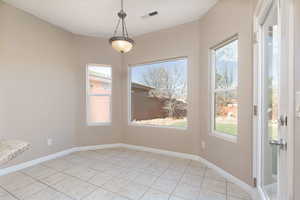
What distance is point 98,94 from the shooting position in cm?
377

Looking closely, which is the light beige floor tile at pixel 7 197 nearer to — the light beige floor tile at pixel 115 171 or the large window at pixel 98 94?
the light beige floor tile at pixel 115 171

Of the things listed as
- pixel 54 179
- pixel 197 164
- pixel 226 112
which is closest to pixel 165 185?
pixel 197 164

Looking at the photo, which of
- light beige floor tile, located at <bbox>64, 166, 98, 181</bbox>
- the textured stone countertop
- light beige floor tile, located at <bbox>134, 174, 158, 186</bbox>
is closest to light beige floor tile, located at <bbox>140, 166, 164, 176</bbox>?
light beige floor tile, located at <bbox>134, 174, 158, 186</bbox>

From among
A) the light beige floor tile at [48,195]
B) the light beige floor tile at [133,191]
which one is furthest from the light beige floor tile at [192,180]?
the light beige floor tile at [48,195]

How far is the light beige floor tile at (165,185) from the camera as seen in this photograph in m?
2.02

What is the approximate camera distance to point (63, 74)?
10.9ft

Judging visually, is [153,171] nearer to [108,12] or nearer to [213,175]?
[213,175]

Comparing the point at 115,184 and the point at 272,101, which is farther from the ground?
the point at 272,101

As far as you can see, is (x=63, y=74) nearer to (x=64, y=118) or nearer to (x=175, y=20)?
(x=64, y=118)

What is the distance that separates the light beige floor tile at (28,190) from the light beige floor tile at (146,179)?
1.31 meters

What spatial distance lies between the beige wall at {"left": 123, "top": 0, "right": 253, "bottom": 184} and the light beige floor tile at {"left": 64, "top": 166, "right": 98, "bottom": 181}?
4.44 ft

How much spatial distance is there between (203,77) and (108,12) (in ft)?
6.96

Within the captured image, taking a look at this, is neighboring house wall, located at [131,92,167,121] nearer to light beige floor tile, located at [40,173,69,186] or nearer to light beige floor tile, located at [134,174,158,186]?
light beige floor tile, located at [134,174,158,186]

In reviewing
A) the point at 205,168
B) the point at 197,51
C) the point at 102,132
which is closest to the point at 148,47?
the point at 197,51
